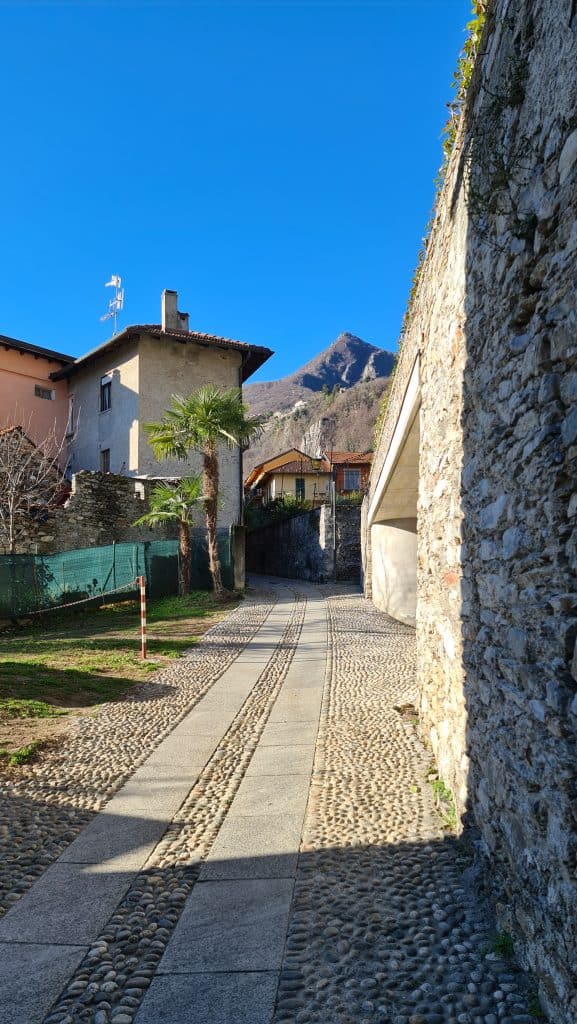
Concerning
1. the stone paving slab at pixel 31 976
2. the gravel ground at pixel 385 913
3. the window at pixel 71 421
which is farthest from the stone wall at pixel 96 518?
the stone paving slab at pixel 31 976

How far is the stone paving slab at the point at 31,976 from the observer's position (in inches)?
91.1

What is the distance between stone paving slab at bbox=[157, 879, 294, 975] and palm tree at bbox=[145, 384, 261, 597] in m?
14.8

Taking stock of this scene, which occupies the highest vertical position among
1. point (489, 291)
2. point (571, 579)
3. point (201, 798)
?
point (489, 291)

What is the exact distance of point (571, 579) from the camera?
2.11 m

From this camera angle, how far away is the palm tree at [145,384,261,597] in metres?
17.5

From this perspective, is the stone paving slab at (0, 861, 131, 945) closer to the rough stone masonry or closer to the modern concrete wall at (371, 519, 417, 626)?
the rough stone masonry

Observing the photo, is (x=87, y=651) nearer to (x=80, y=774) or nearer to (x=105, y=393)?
(x=80, y=774)

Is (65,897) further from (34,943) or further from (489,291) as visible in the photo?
(489,291)

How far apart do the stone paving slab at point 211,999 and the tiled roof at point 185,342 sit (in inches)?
911

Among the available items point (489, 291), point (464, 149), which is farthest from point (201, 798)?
point (464, 149)

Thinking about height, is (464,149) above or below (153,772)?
above

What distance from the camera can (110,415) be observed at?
25312 millimetres

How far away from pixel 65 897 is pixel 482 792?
6.59ft

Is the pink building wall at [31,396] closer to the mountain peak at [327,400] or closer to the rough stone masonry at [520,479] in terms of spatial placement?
the mountain peak at [327,400]
